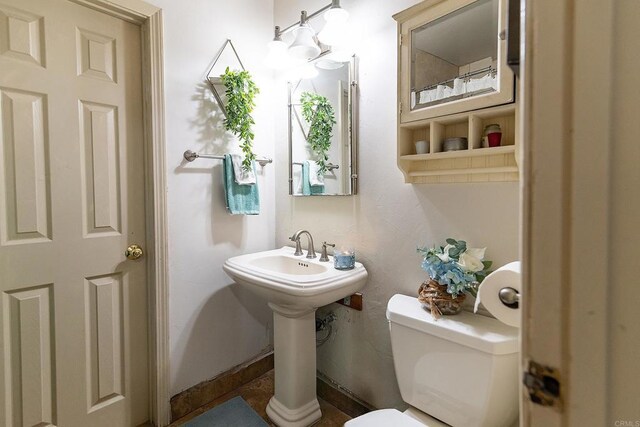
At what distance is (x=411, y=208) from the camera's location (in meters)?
1.24

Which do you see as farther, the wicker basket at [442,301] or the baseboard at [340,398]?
the baseboard at [340,398]

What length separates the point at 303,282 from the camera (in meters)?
1.16

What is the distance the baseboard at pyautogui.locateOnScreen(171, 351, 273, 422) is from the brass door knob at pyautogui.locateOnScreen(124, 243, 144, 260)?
2.38 feet

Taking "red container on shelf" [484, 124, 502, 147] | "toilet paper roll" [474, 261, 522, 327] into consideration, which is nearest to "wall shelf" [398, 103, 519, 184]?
"red container on shelf" [484, 124, 502, 147]

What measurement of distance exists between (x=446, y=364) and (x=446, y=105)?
881 millimetres

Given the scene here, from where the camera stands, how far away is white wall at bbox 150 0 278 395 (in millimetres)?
1421

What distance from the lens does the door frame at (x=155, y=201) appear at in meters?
1.32

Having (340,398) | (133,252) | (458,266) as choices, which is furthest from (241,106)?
(340,398)

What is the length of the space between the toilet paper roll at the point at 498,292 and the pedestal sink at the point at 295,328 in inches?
23.3

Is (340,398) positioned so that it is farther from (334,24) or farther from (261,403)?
(334,24)

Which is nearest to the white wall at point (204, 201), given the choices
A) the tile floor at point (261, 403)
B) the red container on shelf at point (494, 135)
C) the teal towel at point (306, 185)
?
the tile floor at point (261, 403)

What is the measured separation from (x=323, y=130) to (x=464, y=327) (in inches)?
44.1

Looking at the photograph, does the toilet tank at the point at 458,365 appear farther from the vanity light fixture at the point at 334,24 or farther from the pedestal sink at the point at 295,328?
the vanity light fixture at the point at 334,24

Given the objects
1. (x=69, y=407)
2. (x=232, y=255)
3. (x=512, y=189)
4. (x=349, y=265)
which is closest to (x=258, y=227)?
(x=232, y=255)
